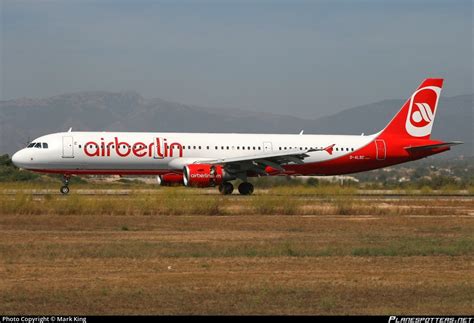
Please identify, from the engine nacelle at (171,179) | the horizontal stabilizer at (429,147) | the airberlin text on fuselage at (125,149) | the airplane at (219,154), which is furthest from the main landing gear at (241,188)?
the horizontal stabilizer at (429,147)

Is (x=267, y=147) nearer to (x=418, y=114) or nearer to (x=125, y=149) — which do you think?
(x=125, y=149)

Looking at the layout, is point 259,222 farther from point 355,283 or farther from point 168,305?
point 168,305

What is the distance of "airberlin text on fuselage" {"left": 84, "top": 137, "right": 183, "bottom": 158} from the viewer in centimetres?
4275

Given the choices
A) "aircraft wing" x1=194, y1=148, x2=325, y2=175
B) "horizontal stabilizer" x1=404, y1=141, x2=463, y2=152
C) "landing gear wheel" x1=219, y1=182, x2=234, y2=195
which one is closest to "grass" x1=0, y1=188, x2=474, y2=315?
"aircraft wing" x1=194, y1=148, x2=325, y2=175

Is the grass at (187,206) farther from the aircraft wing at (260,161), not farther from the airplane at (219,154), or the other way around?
the airplane at (219,154)

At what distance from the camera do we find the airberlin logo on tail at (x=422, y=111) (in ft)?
163

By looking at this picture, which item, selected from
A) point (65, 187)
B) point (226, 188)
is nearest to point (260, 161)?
point (226, 188)

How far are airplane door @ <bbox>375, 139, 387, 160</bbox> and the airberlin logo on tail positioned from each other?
205cm

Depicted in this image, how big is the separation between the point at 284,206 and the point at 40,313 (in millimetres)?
20459

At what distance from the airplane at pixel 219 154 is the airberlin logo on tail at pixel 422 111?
61mm

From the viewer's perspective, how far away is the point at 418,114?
49.7 metres

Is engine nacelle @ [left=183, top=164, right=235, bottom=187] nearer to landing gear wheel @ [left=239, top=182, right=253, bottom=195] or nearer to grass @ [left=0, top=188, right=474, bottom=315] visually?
landing gear wheel @ [left=239, top=182, right=253, bottom=195]

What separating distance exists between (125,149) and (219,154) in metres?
5.07

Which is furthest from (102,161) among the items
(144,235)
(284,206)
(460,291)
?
(460,291)
